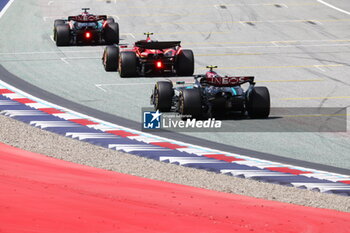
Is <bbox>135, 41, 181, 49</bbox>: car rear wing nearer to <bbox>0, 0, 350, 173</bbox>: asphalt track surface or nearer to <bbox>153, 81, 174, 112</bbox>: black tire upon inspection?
<bbox>0, 0, 350, 173</bbox>: asphalt track surface

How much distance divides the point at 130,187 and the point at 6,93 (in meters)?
10.9

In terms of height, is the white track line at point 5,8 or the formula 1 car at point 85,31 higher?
the formula 1 car at point 85,31

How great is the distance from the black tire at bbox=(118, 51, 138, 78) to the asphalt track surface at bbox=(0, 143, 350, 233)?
10.6 m

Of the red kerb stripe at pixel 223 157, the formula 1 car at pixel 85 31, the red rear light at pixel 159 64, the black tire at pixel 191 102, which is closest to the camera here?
the red kerb stripe at pixel 223 157

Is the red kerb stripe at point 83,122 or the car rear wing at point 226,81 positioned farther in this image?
the car rear wing at point 226,81

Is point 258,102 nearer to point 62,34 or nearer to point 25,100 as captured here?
point 25,100

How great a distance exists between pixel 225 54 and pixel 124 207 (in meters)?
20.5

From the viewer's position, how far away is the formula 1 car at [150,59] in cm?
2716

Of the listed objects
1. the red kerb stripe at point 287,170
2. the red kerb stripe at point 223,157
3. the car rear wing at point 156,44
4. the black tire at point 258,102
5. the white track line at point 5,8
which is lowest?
the white track line at point 5,8

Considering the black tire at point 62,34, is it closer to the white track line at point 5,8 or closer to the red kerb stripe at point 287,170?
the white track line at point 5,8

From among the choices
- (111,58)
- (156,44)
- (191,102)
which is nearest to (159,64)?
(156,44)

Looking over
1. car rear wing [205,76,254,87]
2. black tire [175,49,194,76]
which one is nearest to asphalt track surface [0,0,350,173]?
black tire [175,49,194,76]

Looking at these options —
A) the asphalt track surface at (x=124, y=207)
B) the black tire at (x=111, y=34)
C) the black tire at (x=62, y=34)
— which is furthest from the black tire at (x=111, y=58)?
the asphalt track surface at (x=124, y=207)

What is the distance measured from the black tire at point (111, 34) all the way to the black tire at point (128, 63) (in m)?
6.81
